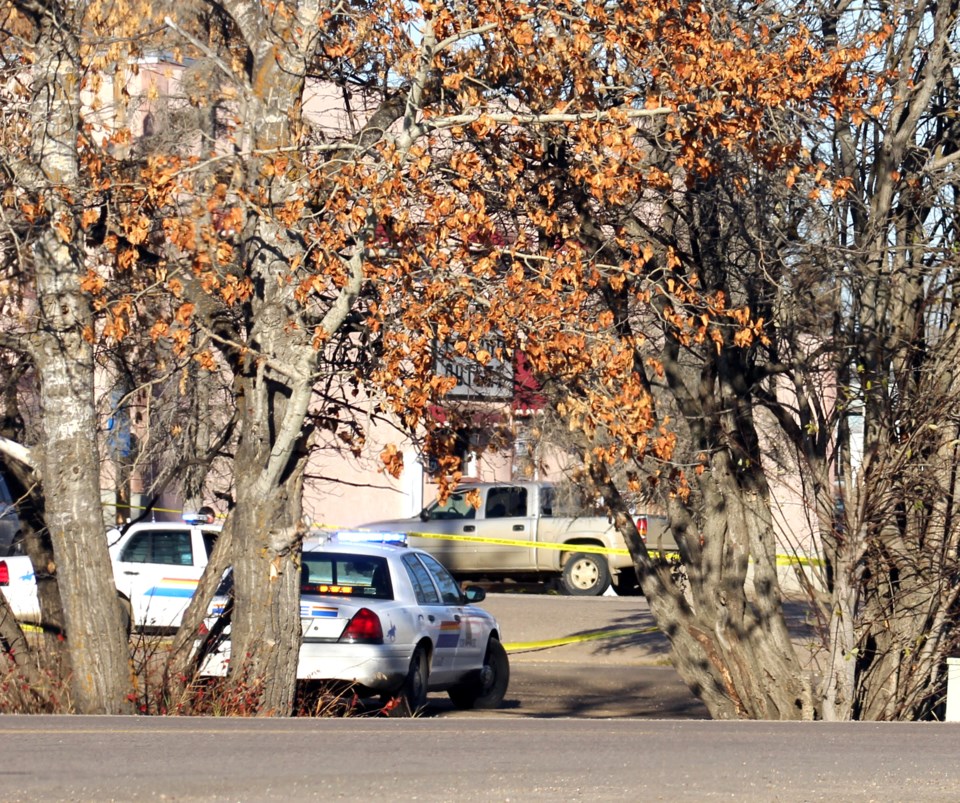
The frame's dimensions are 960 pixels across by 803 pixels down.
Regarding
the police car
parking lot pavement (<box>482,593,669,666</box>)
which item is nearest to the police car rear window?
the police car

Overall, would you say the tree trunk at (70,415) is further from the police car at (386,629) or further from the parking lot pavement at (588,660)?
the parking lot pavement at (588,660)

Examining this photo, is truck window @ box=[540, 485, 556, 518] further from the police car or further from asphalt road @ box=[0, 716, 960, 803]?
asphalt road @ box=[0, 716, 960, 803]

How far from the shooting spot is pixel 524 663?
762 inches

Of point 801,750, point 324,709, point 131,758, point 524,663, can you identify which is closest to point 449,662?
point 324,709

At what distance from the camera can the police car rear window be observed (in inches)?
529

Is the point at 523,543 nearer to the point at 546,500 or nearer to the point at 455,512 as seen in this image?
the point at 546,500

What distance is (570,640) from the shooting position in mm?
20141

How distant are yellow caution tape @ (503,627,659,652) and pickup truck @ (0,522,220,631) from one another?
4.53 meters

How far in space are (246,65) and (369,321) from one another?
3472 mm

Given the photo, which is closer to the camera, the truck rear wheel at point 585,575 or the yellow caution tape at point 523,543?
the yellow caution tape at point 523,543

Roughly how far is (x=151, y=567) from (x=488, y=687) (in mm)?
5032

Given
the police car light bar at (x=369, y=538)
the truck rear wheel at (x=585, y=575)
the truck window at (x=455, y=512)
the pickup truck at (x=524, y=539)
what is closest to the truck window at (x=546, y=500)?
the pickup truck at (x=524, y=539)

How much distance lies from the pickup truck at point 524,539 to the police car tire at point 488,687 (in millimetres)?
9305

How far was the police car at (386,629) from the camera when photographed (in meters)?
12.8
